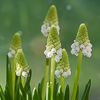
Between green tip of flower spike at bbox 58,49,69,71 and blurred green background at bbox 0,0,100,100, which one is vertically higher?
blurred green background at bbox 0,0,100,100

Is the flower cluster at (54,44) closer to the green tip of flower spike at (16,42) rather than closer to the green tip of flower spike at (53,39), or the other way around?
the green tip of flower spike at (53,39)

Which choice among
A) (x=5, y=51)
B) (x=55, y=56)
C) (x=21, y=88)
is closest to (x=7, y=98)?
(x=21, y=88)

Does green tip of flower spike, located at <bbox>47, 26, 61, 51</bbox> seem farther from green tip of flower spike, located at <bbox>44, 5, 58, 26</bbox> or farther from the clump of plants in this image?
green tip of flower spike, located at <bbox>44, 5, 58, 26</bbox>

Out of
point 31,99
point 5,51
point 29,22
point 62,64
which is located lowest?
point 31,99

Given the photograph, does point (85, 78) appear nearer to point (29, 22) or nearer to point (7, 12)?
point (29, 22)

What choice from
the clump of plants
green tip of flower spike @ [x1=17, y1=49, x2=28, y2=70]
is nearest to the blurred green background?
the clump of plants

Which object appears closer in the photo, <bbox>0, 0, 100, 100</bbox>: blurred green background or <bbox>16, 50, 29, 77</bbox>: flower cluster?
<bbox>16, 50, 29, 77</bbox>: flower cluster

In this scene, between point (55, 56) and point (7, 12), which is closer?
point (55, 56)

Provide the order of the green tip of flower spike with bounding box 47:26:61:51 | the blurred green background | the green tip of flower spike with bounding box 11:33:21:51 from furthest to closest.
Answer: the blurred green background, the green tip of flower spike with bounding box 11:33:21:51, the green tip of flower spike with bounding box 47:26:61:51

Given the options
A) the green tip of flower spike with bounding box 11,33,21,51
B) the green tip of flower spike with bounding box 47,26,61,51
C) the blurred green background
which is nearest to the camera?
the green tip of flower spike with bounding box 47,26,61,51
